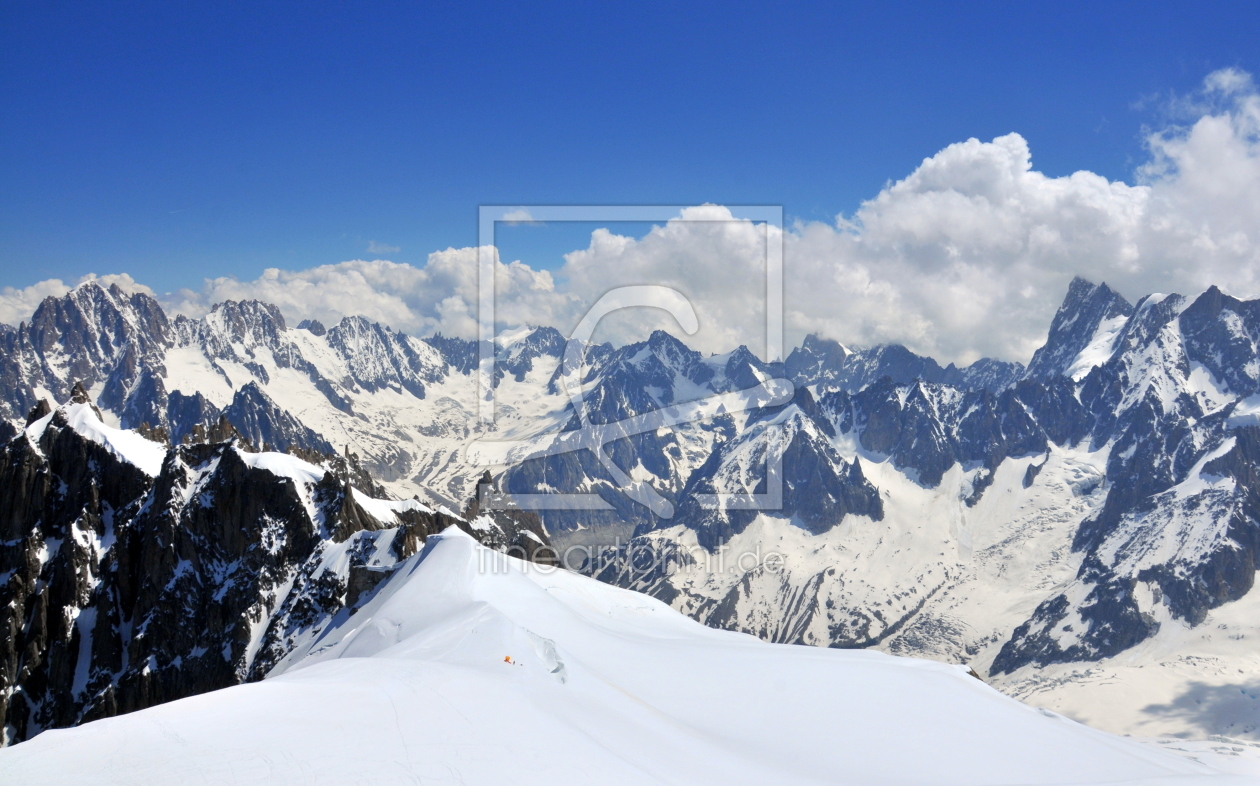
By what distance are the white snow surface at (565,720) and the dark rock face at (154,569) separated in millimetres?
34603

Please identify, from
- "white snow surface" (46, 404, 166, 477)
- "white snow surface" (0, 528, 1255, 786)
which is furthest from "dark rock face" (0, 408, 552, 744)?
"white snow surface" (0, 528, 1255, 786)

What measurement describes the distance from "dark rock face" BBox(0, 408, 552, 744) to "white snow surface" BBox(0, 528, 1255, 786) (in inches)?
1362

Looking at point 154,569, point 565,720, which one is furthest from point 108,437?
point 565,720

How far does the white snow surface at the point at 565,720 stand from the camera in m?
26.5

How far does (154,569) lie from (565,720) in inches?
3747

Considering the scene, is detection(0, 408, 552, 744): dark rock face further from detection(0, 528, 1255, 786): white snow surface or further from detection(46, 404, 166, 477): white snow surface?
detection(0, 528, 1255, 786): white snow surface

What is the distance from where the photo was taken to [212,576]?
345 ft

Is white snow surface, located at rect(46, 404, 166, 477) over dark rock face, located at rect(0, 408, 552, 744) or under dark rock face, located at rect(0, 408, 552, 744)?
over

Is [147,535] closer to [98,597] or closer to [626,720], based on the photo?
[98,597]

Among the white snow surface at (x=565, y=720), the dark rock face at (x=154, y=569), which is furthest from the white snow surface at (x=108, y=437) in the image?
the white snow surface at (x=565, y=720)

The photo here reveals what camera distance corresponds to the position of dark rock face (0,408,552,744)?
9431cm

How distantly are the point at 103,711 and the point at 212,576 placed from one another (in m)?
20.6

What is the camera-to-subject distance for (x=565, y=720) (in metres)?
35.1

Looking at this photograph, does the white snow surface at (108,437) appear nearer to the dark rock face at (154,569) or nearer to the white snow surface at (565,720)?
the dark rock face at (154,569)
